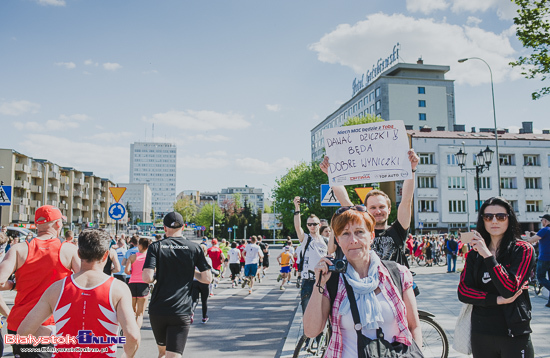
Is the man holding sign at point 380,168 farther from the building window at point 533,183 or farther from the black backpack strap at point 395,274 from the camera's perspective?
the building window at point 533,183

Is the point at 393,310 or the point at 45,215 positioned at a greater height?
the point at 45,215

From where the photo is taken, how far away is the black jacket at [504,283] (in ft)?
10.7

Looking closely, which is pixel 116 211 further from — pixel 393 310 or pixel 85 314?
pixel 393 310

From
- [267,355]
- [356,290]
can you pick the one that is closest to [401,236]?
[356,290]

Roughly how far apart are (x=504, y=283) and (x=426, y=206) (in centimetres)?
5432

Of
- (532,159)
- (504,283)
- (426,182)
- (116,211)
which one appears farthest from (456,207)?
(504,283)

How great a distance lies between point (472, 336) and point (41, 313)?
322cm

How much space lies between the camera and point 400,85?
72.8 m

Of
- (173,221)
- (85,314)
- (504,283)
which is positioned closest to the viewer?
(85,314)

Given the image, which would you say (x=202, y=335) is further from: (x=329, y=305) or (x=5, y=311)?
(x=329, y=305)

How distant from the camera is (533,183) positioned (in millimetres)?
55188

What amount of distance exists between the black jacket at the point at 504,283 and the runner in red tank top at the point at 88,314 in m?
2.57

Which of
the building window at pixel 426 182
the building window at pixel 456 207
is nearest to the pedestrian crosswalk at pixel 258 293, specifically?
the building window at pixel 426 182

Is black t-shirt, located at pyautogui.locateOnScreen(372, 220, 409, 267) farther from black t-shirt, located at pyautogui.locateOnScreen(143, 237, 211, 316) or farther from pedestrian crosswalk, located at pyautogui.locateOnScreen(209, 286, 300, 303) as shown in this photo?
pedestrian crosswalk, located at pyautogui.locateOnScreen(209, 286, 300, 303)
